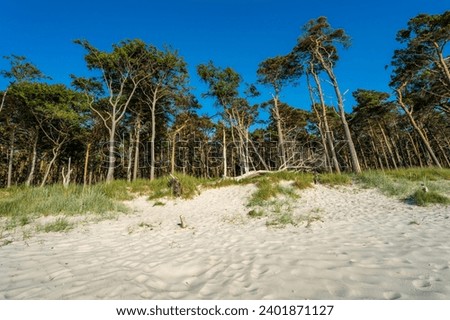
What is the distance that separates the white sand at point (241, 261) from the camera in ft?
8.53

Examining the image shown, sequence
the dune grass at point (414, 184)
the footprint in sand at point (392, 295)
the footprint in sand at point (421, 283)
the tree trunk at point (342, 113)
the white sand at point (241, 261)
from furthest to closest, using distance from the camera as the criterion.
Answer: the tree trunk at point (342, 113) < the dune grass at point (414, 184) < the white sand at point (241, 261) < the footprint in sand at point (421, 283) < the footprint in sand at point (392, 295)

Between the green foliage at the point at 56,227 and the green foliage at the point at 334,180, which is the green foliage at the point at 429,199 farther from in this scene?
the green foliage at the point at 56,227

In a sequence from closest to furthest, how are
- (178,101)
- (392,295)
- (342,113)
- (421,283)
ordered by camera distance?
(392,295), (421,283), (342,113), (178,101)

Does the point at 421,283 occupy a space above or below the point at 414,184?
below

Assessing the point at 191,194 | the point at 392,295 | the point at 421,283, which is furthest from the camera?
the point at 191,194

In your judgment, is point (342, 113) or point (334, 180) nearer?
point (334, 180)

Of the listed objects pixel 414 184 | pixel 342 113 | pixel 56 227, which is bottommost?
pixel 56 227

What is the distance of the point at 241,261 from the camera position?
3646 mm

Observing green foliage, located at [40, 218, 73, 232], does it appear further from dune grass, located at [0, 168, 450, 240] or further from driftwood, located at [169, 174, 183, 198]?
driftwood, located at [169, 174, 183, 198]

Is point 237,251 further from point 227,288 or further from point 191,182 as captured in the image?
point 191,182

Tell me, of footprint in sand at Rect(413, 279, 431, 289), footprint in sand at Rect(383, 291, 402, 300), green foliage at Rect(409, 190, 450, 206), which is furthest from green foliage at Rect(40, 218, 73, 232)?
green foliage at Rect(409, 190, 450, 206)

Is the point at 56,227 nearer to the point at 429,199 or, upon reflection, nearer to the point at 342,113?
the point at 429,199

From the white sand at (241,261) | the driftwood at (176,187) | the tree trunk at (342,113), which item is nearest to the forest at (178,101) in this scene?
the tree trunk at (342,113)

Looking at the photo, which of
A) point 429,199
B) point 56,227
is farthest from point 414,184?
point 56,227
